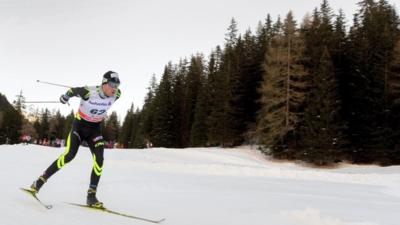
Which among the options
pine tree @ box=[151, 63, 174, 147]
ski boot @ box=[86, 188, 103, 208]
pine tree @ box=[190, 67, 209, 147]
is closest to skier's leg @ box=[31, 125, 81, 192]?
ski boot @ box=[86, 188, 103, 208]

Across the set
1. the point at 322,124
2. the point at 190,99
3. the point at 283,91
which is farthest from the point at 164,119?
the point at 322,124

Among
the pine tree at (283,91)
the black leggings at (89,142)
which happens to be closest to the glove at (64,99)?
the black leggings at (89,142)

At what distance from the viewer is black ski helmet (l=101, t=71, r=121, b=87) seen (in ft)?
23.4

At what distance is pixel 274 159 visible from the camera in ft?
119

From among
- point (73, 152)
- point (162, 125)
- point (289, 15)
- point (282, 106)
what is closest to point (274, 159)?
point (282, 106)

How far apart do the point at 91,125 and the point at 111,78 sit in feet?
3.23

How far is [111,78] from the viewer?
7145 millimetres

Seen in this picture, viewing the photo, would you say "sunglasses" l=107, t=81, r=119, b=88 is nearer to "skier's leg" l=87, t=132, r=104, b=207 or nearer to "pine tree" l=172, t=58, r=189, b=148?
"skier's leg" l=87, t=132, r=104, b=207

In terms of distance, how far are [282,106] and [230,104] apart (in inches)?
364

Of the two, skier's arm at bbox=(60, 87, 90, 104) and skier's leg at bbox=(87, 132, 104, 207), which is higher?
skier's arm at bbox=(60, 87, 90, 104)

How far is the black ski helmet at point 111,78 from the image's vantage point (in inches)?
281

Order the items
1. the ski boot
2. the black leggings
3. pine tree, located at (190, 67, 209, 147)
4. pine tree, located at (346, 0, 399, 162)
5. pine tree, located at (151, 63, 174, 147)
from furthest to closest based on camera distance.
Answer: pine tree, located at (151, 63, 174, 147), pine tree, located at (190, 67, 209, 147), pine tree, located at (346, 0, 399, 162), the black leggings, the ski boot

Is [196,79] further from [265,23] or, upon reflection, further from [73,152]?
[73,152]

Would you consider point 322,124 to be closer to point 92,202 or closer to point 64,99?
point 92,202
